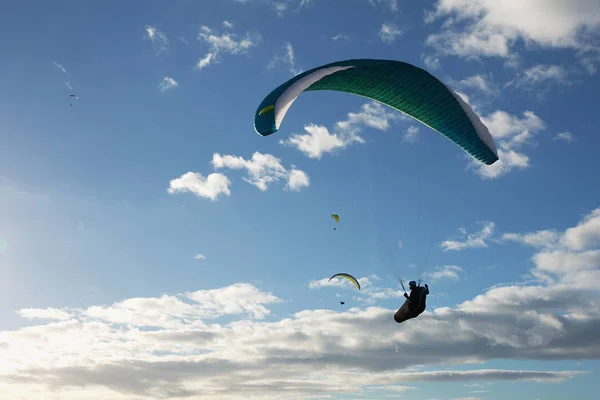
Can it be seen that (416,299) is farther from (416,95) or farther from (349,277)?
(349,277)

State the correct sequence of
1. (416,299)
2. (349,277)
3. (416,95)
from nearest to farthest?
(416,299)
(416,95)
(349,277)

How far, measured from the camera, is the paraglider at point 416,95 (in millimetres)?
22875

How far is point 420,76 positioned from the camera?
2373 centimetres

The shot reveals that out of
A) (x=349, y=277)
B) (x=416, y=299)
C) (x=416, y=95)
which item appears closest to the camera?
(x=416, y=299)

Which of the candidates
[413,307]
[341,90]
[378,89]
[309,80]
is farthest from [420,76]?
[413,307]

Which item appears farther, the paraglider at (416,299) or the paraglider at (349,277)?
the paraglider at (349,277)

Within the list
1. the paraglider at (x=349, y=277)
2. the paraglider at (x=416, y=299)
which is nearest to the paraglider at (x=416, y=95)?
the paraglider at (x=416, y=299)

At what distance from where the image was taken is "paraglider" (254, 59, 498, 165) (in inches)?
901

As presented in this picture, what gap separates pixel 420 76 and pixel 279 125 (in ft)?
24.6

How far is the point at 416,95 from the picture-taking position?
24562mm

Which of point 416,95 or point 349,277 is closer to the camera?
point 416,95

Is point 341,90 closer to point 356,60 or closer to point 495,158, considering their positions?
point 356,60

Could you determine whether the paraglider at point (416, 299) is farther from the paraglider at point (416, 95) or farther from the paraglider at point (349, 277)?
the paraglider at point (349, 277)

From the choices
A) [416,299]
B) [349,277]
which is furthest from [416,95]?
[349,277]
